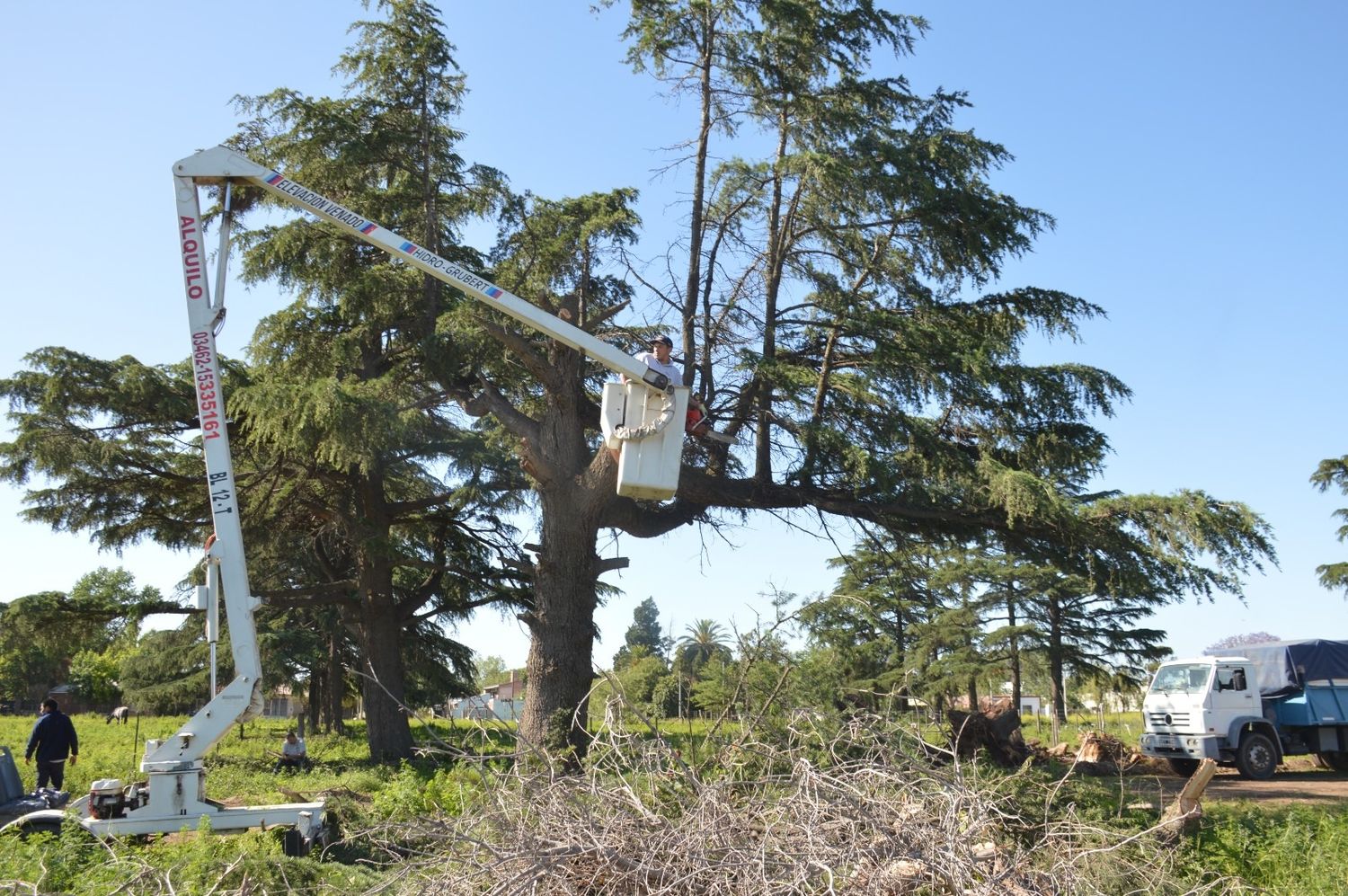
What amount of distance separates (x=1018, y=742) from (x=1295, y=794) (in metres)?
4.07

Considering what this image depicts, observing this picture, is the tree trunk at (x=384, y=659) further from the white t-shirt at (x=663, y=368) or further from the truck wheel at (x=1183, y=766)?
the truck wheel at (x=1183, y=766)

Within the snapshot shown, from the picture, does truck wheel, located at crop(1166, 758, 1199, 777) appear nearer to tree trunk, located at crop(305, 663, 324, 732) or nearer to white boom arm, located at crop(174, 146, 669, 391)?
white boom arm, located at crop(174, 146, 669, 391)

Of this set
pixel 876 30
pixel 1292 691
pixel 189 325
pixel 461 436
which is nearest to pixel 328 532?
pixel 461 436

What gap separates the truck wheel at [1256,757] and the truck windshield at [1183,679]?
123cm

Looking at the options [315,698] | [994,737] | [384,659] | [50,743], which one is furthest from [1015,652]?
[315,698]

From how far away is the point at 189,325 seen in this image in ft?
34.5

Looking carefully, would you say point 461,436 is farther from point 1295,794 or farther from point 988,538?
point 1295,794

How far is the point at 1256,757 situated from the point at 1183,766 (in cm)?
149

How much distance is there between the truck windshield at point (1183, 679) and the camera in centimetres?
2073

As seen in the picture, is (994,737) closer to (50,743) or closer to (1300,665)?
(1300,665)

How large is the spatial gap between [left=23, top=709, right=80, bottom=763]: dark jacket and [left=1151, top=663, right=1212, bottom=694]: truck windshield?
1877 cm

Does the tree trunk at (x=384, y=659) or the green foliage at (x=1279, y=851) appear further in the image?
the tree trunk at (x=384, y=659)

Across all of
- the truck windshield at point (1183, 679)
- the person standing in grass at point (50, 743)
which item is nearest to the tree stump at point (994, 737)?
the truck windshield at point (1183, 679)

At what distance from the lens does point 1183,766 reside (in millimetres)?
21578
